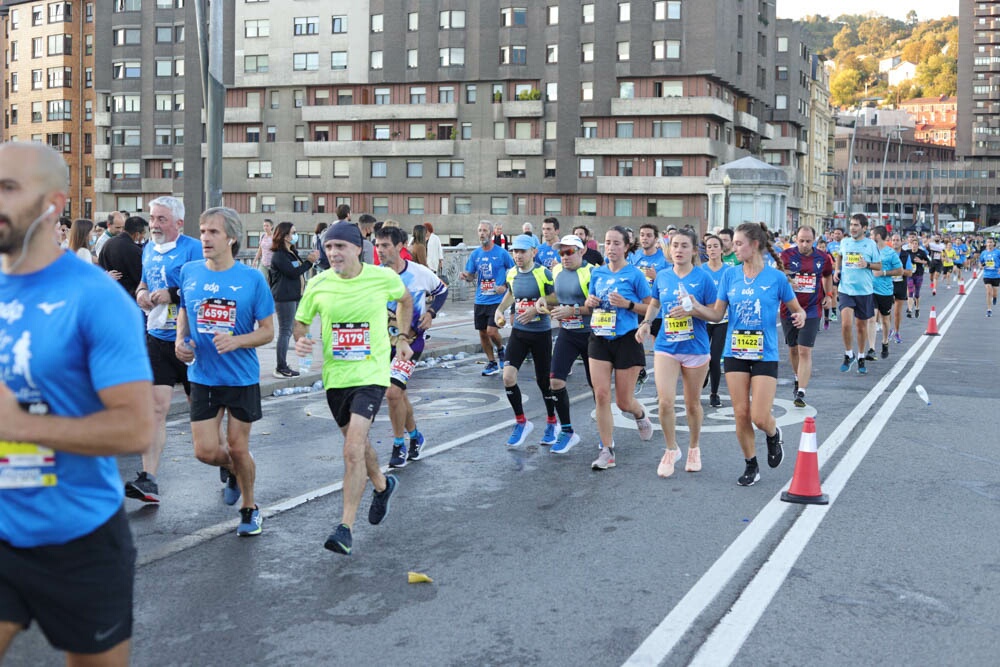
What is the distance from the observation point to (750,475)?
8344 mm

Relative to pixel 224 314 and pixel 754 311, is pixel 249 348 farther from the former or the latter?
pixel 754 311

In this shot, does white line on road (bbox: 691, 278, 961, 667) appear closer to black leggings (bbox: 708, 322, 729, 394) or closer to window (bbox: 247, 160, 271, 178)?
black leggings (bbox: 708, 322, 729, 394)

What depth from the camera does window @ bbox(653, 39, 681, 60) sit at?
233ft

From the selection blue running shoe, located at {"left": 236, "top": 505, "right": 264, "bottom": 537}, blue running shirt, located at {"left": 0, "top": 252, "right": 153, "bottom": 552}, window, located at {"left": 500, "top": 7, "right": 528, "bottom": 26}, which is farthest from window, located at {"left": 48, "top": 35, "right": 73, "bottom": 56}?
blue running shirt, located at {"left": 0, "top": 252, "right": 153, "bottom": 552}

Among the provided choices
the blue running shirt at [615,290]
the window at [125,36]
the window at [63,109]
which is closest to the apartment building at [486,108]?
the window at [125,36]

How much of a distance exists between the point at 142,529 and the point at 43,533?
4.07 meters

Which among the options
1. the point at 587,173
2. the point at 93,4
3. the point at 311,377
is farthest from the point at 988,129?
the point at 311,377

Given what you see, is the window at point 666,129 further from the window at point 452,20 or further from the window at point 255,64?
the window at point 255,64

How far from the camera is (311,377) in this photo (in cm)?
1421

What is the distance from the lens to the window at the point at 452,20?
73.7 metres

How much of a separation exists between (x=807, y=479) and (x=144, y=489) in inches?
173

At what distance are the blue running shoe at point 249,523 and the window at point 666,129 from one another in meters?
67.6

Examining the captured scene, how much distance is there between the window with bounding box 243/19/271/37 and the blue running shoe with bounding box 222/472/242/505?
244 feet

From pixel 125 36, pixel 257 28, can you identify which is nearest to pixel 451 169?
pixel 257 28
